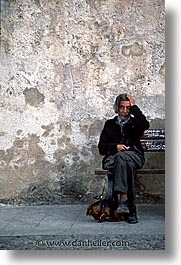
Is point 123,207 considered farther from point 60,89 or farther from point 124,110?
point 60,89

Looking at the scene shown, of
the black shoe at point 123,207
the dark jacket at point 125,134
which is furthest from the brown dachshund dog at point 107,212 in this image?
the dark jacket at point 125,134

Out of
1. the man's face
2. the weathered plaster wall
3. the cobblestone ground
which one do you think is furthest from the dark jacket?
the cobblestone ground

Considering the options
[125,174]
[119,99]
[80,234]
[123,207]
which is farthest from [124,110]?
[80,234]

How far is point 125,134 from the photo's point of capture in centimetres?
428

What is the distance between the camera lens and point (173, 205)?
13.8ft

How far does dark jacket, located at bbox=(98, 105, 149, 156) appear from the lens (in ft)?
14.0

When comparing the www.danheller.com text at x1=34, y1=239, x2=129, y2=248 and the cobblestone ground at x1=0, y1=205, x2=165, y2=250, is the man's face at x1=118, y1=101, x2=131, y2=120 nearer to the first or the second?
the cobblestone ground at x1=0, y1=205, x2=165, y2=250

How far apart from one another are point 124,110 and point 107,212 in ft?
1.90

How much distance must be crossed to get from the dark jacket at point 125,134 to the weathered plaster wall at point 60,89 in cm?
27

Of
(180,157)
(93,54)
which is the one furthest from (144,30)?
(180,157)

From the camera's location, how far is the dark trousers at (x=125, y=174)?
13.8 feet

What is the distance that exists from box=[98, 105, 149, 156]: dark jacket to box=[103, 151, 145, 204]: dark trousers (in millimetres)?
59

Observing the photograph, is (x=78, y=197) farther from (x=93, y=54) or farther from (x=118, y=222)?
(x=93, y=54)

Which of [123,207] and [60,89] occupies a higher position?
[60,89]
